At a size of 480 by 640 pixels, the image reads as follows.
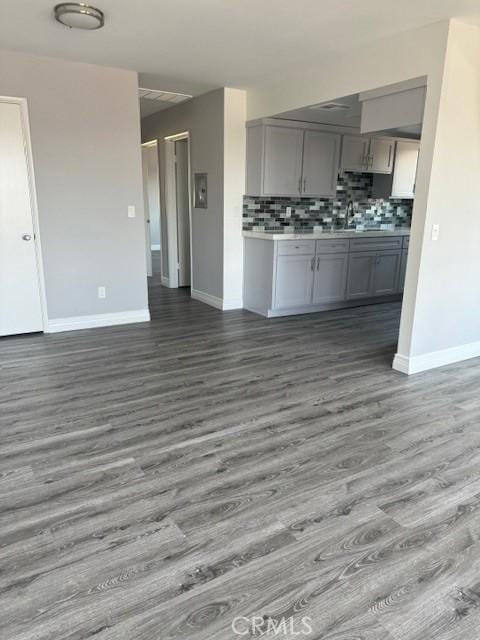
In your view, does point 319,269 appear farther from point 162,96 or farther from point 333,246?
point 162,96

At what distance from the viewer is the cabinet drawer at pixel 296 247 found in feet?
17.1

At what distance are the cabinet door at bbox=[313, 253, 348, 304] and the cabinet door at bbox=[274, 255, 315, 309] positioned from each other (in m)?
0.09

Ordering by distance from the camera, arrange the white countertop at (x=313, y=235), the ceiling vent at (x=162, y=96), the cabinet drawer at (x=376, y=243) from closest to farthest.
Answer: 1. the white countertop at (x=313, y=235)
2. the ceiling vent at (x=162, y=96)
3. the cabinet drawer at (x=376, y=243)

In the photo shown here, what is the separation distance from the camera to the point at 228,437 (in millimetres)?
2682

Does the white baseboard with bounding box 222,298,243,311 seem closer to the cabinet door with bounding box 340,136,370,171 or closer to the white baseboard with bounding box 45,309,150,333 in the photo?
the white baseboard with bounding box 45,309,150,333

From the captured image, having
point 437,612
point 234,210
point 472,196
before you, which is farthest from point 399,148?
point 437,612

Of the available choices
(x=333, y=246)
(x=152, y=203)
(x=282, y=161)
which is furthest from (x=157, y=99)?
(x=152, y=203)

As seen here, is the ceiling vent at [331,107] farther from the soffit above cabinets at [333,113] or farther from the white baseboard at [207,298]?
the white baseboard at [207,298]

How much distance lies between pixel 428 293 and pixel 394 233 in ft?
8.67

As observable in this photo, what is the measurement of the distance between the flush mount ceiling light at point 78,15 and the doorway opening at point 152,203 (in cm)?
510

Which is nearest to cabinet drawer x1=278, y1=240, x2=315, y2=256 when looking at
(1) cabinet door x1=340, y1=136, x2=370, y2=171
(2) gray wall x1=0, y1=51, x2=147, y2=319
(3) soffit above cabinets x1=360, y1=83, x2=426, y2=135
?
(1) cabinet door x1=340, y1=136, x2=370, y2=171

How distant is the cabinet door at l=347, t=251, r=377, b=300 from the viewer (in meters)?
5.76

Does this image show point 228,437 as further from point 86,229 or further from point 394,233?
point 394,233

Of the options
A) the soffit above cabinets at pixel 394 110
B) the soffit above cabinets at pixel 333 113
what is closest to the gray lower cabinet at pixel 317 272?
the soffit above cabinets at pixel 333 113
